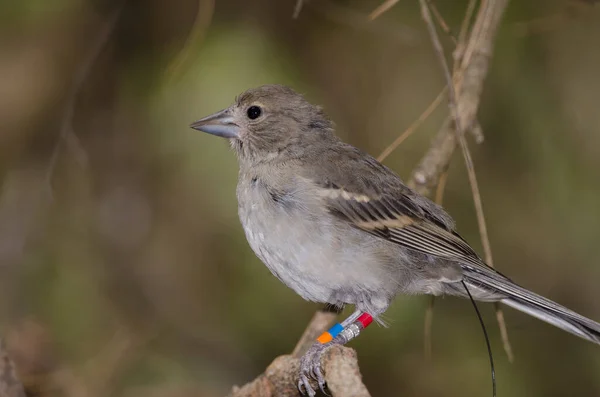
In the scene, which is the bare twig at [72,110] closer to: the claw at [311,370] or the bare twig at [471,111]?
the claw at [311,370]

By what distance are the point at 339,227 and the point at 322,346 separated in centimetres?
64

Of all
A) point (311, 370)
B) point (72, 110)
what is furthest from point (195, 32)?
point (311, 370)

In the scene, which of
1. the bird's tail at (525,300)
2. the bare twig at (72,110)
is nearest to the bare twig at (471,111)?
the bird's tail at (525,300)

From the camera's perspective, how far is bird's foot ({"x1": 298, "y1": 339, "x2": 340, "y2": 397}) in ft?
12.1

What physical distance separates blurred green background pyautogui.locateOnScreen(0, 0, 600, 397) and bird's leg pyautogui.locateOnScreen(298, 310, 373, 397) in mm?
1344

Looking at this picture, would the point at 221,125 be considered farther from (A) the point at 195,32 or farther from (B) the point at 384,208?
(B) the point at 384,208

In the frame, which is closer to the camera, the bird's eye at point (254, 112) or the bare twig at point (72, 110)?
the bird's eye at point (254, 112)

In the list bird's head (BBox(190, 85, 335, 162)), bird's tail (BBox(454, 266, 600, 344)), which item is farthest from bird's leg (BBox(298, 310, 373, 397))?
bird's head (BBox(190, 85, 335, 162))

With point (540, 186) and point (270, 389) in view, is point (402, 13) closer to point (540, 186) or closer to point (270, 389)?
point (540, 186)

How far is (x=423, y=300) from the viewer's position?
5.97 metres

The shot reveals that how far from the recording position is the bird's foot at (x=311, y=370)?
3.69 meters

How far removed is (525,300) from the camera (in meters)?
4.32

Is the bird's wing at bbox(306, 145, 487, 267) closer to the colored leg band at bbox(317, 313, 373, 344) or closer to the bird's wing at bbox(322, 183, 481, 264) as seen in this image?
the bird's wing at bbox(322, 183, 481, 264)

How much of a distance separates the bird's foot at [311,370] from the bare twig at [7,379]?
1.32 metres
